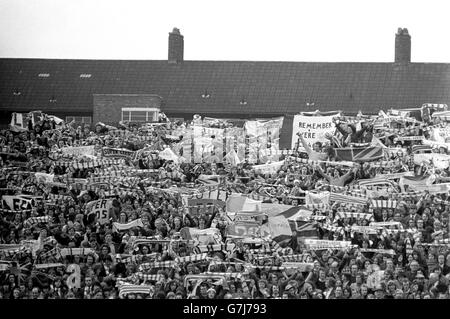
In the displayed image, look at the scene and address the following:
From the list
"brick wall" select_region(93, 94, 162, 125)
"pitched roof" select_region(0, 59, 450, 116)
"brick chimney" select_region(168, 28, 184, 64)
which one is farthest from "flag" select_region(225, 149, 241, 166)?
"brick chimney" select_region(168, 28, 184, 64)

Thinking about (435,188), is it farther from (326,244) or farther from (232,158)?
(232,158)

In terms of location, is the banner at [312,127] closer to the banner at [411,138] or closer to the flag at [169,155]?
the banner at [411,138]

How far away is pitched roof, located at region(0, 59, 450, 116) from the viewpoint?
227ft

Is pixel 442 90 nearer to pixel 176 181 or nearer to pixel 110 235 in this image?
pixel 176 181

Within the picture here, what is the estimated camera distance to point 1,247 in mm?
30578

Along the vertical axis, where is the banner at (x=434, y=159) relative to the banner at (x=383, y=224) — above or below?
above

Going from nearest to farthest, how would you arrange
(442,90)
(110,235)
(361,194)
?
(110,235), (361,194), (442,90)

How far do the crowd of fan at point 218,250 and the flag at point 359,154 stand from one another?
248mm

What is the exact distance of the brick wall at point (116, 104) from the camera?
59156 mm

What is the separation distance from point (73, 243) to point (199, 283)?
12.8 feet

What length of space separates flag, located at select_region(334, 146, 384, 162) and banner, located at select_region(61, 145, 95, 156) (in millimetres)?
6313

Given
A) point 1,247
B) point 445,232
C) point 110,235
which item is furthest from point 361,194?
point 1,247

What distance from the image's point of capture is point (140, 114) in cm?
5872

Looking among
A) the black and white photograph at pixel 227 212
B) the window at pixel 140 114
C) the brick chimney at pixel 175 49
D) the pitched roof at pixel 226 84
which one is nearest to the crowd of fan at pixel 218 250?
the black and white photograph at pixel 227 212
